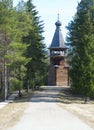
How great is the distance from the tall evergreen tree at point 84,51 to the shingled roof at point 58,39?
19221 mm

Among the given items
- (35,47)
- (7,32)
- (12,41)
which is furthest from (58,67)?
(7,32)

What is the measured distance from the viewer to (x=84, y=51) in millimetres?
41656

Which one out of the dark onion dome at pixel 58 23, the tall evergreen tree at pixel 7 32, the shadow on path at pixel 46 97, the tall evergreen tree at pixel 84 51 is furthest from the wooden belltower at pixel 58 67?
the tall evergreen tree at pixel 7 32

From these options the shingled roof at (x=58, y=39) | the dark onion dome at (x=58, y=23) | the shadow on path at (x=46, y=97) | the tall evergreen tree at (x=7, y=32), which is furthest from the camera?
the dark onion dome at (x=58, y=23)

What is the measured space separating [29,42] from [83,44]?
10182 mm

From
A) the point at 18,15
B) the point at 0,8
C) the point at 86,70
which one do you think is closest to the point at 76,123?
the point at 86,70

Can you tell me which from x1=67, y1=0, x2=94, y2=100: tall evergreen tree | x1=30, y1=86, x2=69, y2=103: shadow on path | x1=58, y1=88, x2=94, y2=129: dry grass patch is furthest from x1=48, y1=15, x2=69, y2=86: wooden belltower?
x1=58, y1=88, x2=94, y2=129: dry grass patch

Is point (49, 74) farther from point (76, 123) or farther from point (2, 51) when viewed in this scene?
point (76, 123)

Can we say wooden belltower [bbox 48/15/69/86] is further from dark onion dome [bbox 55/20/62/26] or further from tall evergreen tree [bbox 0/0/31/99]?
tall evergreen tree [bbox 0/0/31/99]

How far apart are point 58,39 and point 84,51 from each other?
29.0m

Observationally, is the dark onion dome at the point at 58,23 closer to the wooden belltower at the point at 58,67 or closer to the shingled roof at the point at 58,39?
the shingled roof at the point at 58,39

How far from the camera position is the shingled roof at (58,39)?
69750 mm

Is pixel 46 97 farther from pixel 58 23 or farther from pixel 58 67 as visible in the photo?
pixel 58 23

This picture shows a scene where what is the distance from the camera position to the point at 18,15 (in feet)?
147
